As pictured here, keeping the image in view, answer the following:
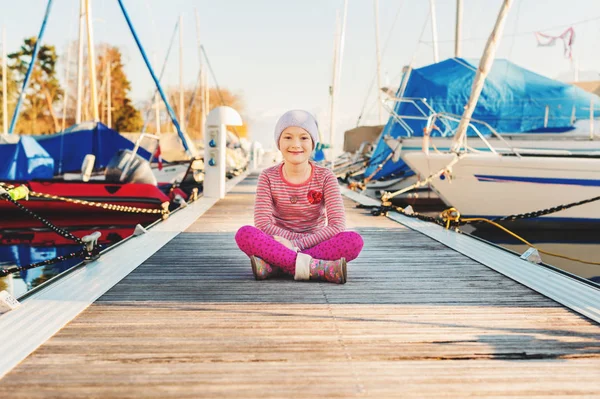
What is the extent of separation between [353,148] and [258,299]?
2637 cm

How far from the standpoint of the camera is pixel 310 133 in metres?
4.09

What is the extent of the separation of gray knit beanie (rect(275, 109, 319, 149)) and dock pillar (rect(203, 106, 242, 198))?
24.4 feet

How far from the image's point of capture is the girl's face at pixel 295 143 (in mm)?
4074

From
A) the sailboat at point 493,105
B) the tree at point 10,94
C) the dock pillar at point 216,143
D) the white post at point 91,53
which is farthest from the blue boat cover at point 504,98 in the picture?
the tree at point 10,94

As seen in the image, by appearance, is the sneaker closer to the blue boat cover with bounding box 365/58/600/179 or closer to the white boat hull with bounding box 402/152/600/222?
the white boat hull with bounding box 402/152/600/222

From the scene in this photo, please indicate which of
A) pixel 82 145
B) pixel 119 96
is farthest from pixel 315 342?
pixel 119 96

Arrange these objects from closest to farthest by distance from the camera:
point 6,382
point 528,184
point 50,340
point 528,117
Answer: point 6,382 < point 50,340 < point 528,184 < point 528,117

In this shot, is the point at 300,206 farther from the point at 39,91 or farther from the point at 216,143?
the point at 39,91

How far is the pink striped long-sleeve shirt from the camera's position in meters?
4.18

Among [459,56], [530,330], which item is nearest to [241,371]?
[530,330]

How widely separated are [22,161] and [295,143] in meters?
13.8

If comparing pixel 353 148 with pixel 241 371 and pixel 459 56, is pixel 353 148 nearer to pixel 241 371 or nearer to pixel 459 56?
pixel 459 56

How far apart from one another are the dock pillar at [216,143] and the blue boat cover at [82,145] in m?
5.75

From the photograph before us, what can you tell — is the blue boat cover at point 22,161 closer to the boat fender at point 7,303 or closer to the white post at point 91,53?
the white post at point 91,53
